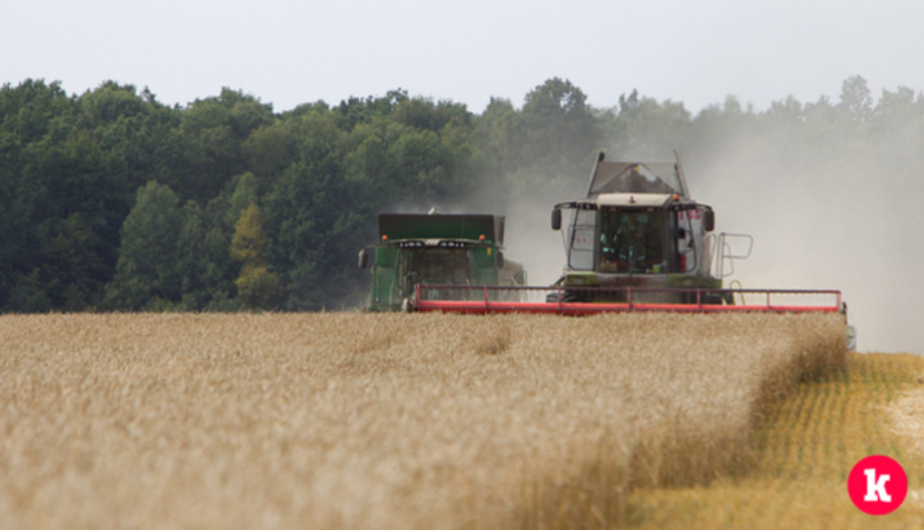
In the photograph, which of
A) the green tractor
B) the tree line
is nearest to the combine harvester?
the green tractor

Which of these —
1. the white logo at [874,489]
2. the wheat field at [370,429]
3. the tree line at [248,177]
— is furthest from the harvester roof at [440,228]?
the tree line at [248,177]

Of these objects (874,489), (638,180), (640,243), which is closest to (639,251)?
(640,243)

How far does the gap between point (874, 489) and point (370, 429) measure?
111 inches

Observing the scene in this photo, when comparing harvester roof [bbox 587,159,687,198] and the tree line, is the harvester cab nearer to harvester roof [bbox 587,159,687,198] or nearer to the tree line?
harvester roof [bbox 587,159,687,198]

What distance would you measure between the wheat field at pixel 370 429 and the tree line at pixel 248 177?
1428 inches

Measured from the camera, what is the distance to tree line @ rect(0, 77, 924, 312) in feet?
139

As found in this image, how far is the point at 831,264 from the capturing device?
36.6 metres

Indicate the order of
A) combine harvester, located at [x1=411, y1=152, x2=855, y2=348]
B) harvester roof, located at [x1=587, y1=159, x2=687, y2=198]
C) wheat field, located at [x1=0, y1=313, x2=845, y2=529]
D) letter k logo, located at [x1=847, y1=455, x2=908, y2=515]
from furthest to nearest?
harvester roof, located at [x1=587, y1=159, x2=687, y2=198]
combine harvester, located at [x1=411, y1=152, x2=855, y2=348]
letter k logo, located at [x1=847, y1=455, x2=908, y2=515]
wheat field, located at [x1=0, y1=313, x2=845, y2=529]

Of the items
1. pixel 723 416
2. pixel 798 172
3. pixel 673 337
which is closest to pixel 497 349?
pixel 673 337

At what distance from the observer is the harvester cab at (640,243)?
13.0 m

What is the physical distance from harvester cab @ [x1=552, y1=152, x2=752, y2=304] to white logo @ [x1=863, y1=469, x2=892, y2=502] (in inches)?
296

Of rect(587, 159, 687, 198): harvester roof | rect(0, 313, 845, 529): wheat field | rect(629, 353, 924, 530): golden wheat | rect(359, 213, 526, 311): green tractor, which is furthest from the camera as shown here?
rect(359, 213, 526, 311): green tractor

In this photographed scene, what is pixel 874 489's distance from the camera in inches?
189

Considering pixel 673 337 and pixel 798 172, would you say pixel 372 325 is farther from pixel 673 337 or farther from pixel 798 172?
pixel 798 172
